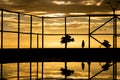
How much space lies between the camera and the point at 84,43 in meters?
21.5

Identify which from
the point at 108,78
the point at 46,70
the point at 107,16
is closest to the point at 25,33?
the point at 46,70

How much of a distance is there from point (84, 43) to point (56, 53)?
3978 mm

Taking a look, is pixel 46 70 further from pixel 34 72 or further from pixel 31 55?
pixel 31 55

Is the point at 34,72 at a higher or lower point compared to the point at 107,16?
lower

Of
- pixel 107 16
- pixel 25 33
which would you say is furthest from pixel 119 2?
pixel 25 33

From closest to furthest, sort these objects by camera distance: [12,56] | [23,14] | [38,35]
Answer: [12,56] → [23,14] → [38,35]

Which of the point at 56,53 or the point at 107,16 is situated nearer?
the point at 56,53

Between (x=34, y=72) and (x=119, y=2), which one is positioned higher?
(x=119, y=2)

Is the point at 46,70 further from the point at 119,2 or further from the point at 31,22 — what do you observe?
the point at 119,2

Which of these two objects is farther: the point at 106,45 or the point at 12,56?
the point at 106,45

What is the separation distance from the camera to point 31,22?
2152 centimetres

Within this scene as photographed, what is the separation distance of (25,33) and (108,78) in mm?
5955

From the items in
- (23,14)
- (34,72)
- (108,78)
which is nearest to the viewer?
(108,78)

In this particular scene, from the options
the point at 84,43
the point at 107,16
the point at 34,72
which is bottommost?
the point at 34,72
